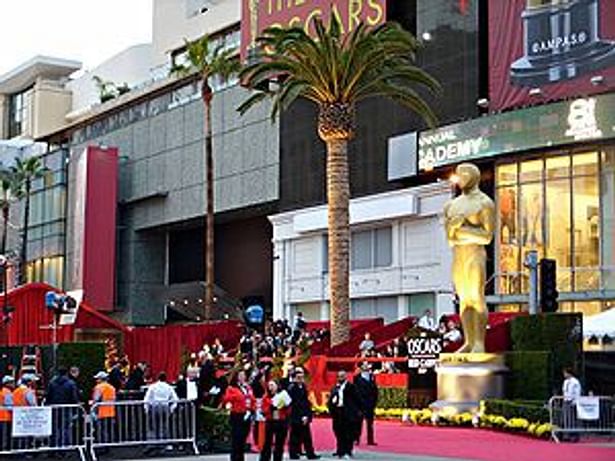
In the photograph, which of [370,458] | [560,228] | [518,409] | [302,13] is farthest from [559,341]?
[302,13]

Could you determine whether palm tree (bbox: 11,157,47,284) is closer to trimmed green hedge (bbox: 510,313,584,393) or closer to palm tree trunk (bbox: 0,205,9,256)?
palm tree trunk (bbox: 0,205,9,256)

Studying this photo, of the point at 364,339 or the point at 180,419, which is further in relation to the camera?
the point at 364,339

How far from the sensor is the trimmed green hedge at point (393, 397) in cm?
3145

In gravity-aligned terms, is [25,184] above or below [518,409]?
above

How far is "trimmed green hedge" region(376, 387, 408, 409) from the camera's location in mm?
31453

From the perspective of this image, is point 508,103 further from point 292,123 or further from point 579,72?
point 292,123

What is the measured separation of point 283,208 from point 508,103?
54.1 feet

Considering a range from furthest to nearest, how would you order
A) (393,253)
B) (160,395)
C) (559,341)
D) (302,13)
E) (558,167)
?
1. (302,13)
2. (393,253)
3. (558,167)
4. (559,341)
5. (160,395)

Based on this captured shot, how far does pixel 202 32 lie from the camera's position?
239 ft

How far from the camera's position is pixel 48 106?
9388cm

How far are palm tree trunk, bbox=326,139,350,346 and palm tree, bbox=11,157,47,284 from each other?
44.9 meters

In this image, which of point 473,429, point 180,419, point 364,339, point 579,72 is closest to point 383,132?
point 579,72

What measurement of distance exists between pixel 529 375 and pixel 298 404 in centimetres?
1044

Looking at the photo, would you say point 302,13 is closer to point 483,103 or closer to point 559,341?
point 483,103
